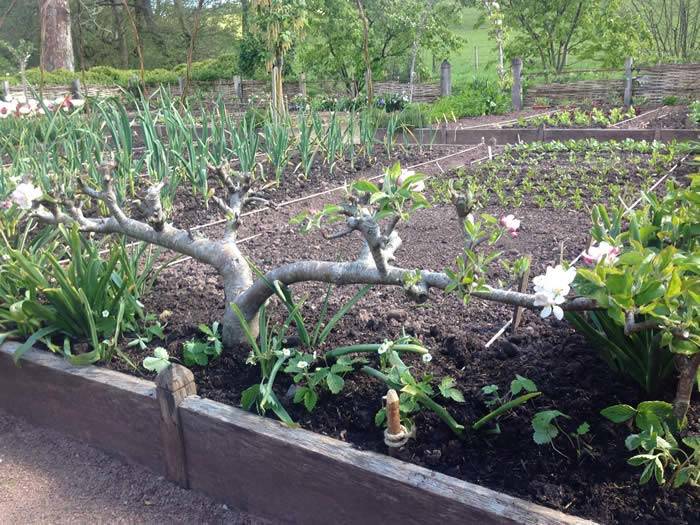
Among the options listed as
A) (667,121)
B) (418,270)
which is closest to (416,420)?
(418,270)

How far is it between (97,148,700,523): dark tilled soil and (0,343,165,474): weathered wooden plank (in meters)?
0.20

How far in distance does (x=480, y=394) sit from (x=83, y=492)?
1.23m

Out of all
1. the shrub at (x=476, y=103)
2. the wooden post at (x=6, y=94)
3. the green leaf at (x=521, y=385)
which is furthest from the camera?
the shrub at (x=476, y=103)

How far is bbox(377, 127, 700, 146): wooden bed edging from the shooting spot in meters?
6.17

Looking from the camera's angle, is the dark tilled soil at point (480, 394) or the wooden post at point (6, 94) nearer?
the dark tilled soil at point (480, 394)

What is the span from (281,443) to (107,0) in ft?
76.4

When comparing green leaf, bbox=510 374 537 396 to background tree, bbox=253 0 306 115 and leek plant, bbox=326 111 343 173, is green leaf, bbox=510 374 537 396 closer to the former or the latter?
leek plant, bbox=326 111 343 173

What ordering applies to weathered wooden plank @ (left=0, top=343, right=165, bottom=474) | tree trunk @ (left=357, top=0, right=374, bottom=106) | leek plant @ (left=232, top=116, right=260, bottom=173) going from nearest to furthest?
1. weathered wooden plank @ (left=0, top=343, right=165, bottom=474)
2. leek plant @ (left=232, top=116, right=260, bottom=173)
3. tree trunk @ (left=357, top=0, right=374, bottom=106)

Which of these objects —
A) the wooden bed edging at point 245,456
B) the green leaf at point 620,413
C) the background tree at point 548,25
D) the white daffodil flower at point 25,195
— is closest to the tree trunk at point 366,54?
the white daffodil flower at point 25,195

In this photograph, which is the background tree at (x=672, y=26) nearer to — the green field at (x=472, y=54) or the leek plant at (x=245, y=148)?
the green field at (x=472, y=54)

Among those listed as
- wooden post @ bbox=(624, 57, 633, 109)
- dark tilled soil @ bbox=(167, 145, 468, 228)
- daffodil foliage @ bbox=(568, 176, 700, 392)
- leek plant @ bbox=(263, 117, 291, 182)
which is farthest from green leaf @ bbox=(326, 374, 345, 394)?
wooden post @ bbox=(624, 57, 633, 109)

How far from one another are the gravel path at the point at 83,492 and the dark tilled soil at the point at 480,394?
0.32 metres

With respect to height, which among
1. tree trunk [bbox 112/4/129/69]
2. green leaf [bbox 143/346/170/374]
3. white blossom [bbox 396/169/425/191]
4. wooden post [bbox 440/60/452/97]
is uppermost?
tree trunk [bbox 112/4/129/69]

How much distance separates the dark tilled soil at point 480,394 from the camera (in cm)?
133
